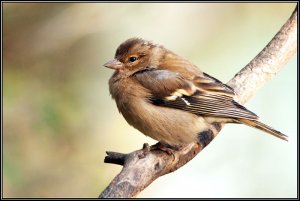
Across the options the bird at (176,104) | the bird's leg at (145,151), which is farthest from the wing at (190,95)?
the bird's leg at (145,151)

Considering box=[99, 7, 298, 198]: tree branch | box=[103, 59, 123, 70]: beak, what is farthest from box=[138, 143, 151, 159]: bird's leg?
box=[103, 59, 123, 70]: beak

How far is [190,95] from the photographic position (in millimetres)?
6055

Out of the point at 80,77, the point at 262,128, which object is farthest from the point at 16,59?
the point at 262,128

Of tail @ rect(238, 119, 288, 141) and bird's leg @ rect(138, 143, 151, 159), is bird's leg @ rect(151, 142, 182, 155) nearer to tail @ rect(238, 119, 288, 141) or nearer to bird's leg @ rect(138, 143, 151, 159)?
bird's leg @ rect(138, 143, 151, 159)

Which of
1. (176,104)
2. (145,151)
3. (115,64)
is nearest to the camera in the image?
(145,151)

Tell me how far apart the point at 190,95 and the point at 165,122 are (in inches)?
13.3

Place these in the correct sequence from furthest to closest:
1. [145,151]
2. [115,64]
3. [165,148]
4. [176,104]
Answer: [115,64] < [176,104] < [165,148] < [145,151]

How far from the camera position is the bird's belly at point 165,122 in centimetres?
596

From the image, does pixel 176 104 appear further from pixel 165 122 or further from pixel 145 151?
pixel 145 151

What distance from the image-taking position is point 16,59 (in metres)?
8.93

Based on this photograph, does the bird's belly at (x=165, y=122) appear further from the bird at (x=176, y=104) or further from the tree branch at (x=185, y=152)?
the tree branch at (x=185, y=152)

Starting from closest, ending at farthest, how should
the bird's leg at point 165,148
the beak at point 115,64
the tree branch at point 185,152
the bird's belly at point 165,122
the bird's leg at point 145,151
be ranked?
the tree branch at point 185,152 → the bird's leg at point 145,151 → the bird's leg at point 165,148 → the bird's belly at point 165,122 → the beak at point 115,64

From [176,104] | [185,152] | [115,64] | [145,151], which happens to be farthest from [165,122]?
[115,64]

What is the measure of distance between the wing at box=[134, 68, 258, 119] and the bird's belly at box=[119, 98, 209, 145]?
0.07 m
